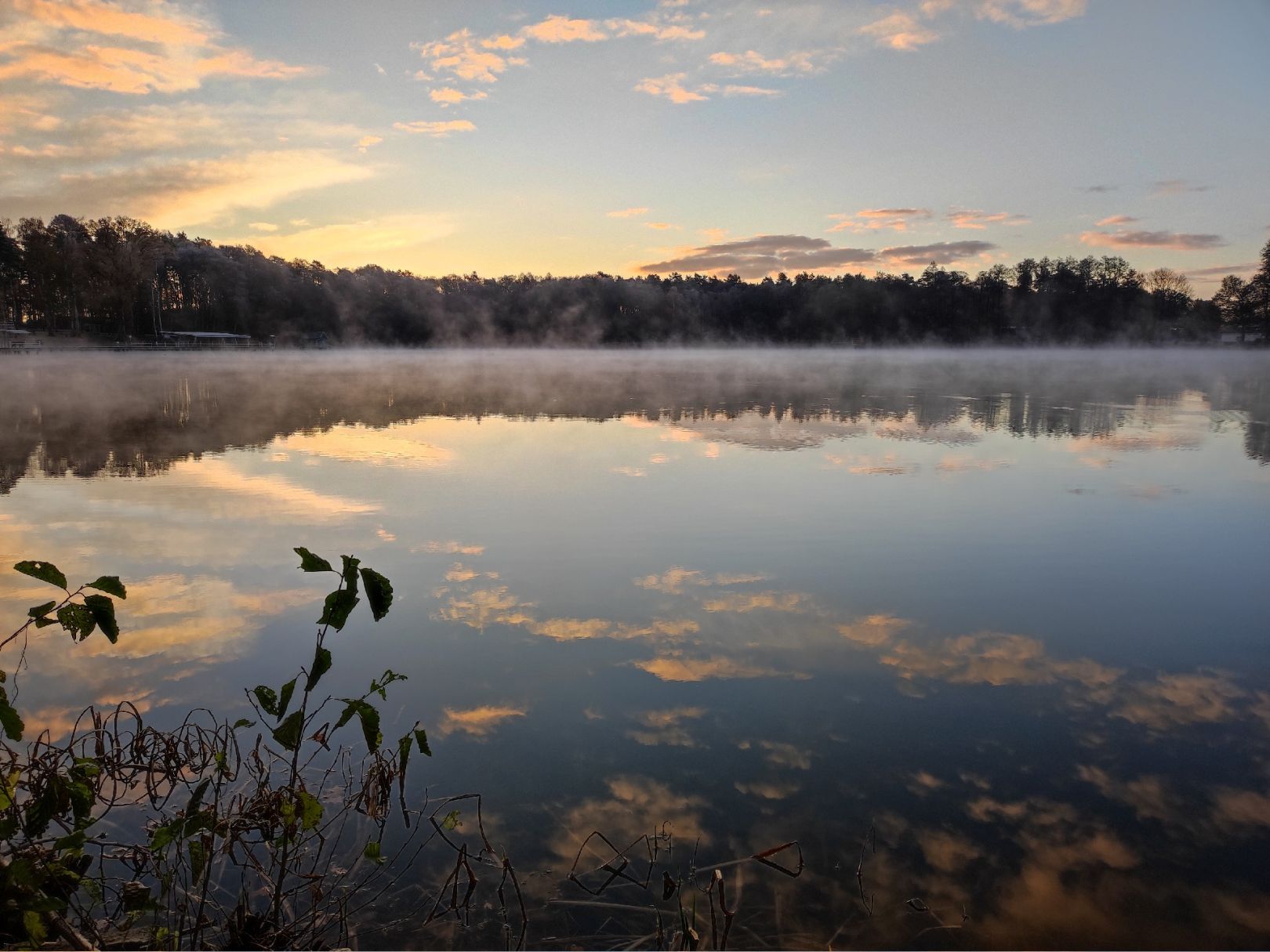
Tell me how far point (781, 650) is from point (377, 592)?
3.43m

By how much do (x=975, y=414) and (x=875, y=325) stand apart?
88610 mm

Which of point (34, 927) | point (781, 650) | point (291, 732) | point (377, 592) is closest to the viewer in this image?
point (34, 927)

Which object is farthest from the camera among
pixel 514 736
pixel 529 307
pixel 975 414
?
pixel 529 307

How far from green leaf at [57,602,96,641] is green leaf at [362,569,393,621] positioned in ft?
2.62

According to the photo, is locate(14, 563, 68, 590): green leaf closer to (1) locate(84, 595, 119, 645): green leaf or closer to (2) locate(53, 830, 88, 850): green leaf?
(1) locate(84, 595, 119, 645): green leaf

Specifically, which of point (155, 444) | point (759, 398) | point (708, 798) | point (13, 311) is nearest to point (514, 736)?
point (708, 798)

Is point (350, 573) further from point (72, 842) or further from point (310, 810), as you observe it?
point (72, 842)

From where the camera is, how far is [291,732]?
8.68 feet

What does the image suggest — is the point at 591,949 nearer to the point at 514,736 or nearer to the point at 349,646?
the point at 514,736

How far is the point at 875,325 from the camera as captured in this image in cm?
10469

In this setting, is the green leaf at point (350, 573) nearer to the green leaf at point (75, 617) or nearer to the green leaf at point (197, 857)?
the green leaf at point (75, 617)

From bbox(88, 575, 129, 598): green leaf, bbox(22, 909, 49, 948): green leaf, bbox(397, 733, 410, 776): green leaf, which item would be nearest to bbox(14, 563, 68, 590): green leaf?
bbox(88, 575, 129, 598): green leaf

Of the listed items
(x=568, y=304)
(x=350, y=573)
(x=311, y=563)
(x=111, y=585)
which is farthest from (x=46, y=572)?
(x=568, y=304)

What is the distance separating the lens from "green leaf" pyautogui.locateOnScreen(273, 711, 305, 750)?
2609 millimetres
